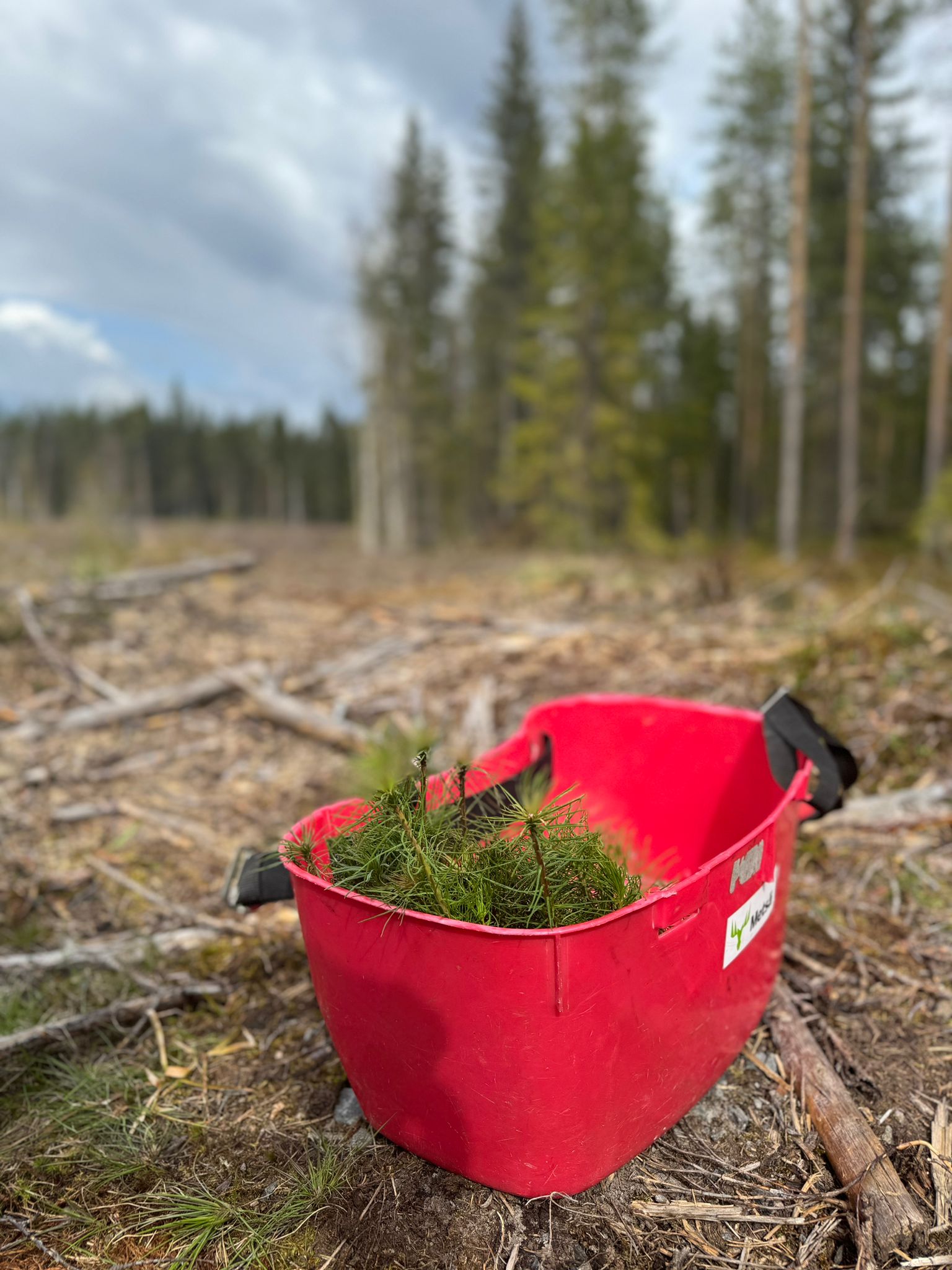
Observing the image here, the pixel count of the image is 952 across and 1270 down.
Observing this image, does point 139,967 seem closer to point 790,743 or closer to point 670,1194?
point 670,1194

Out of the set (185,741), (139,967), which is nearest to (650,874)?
(139,967)

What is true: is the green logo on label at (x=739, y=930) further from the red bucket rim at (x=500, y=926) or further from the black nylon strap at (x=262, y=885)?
the black nylon strap at (x=262, y=885)

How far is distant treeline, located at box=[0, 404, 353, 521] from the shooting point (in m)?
61.7

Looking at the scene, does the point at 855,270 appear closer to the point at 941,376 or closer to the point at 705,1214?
the point at 941,376

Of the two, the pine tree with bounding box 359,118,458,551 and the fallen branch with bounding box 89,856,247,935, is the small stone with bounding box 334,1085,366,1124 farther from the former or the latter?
the pine tree with bounding box 359,118,458,551

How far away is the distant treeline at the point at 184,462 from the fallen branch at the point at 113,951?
2280 inches

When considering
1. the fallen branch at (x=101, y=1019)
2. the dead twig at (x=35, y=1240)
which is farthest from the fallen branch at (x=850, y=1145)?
the fallen branch at (x=101, y=1019)

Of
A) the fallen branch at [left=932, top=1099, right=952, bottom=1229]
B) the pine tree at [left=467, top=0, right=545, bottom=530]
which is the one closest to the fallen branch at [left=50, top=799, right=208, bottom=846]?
the fallen branch at [left=932, top=1099, right=952, bottom=1229]

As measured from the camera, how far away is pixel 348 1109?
1.88 m

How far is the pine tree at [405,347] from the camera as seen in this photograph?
20359 mm

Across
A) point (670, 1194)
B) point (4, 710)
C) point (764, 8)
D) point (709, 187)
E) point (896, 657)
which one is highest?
point (764, 8)

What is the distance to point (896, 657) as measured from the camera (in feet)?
14.5

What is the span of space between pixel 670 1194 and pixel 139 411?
74.0 meters

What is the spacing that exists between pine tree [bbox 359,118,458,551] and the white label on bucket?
A: 19219 millimetres
